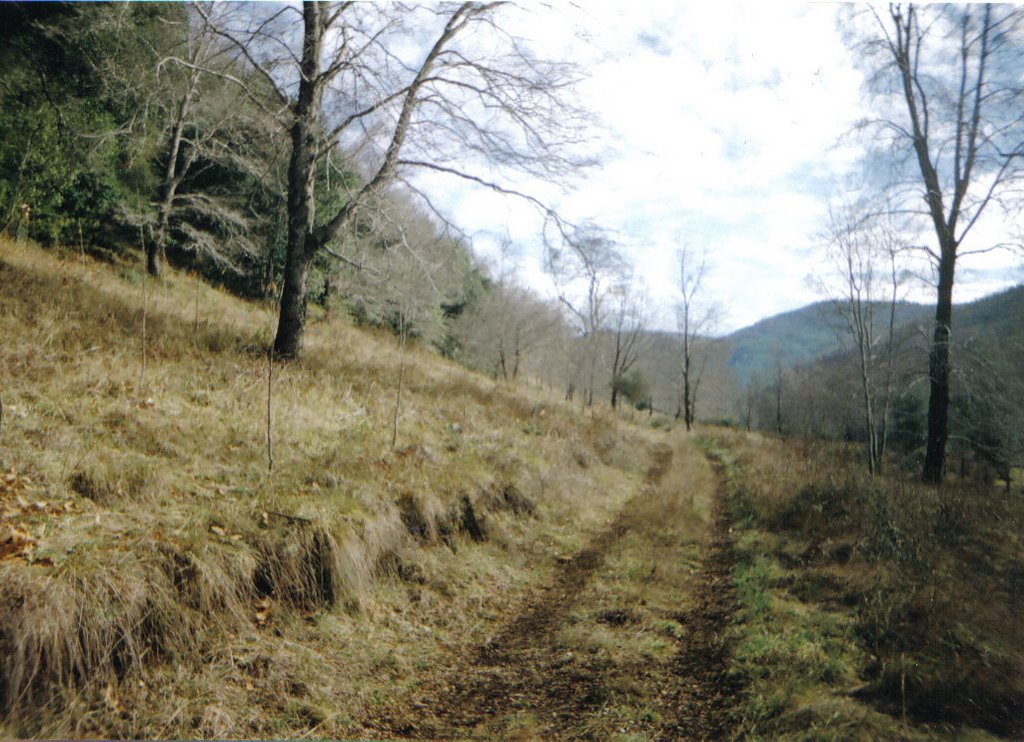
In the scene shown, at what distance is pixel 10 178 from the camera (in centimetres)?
1060

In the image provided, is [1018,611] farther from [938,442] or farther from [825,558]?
[938,442]

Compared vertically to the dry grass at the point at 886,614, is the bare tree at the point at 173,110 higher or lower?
higher

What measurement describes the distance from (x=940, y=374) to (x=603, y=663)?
5.49 meters

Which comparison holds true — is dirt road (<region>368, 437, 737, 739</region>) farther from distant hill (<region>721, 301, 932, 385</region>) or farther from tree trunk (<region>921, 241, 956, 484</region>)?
distant hill (<region>721, 301, 932, 385</region>)

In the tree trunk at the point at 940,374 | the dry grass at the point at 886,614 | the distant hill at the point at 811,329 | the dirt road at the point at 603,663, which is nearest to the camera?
the dry grass at the point at 886,614

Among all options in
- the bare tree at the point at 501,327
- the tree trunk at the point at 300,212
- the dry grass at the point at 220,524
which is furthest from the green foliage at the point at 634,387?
the tree trunk at the point at 300,212

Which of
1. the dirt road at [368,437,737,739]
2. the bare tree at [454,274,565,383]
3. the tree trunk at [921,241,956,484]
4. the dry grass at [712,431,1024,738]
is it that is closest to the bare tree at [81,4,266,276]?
the dirt road at [368,437,737,739]

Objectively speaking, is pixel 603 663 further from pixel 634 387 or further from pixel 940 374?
pixel 634 387

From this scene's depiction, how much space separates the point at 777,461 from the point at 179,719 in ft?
45.0

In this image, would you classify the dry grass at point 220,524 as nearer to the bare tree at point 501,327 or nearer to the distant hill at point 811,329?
the distant hill at point 811,329

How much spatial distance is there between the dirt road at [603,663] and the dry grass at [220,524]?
37cm

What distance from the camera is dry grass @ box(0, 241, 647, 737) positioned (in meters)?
3.42

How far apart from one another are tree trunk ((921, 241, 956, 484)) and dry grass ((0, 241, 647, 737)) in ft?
15.5

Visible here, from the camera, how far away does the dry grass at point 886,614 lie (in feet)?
12.3
